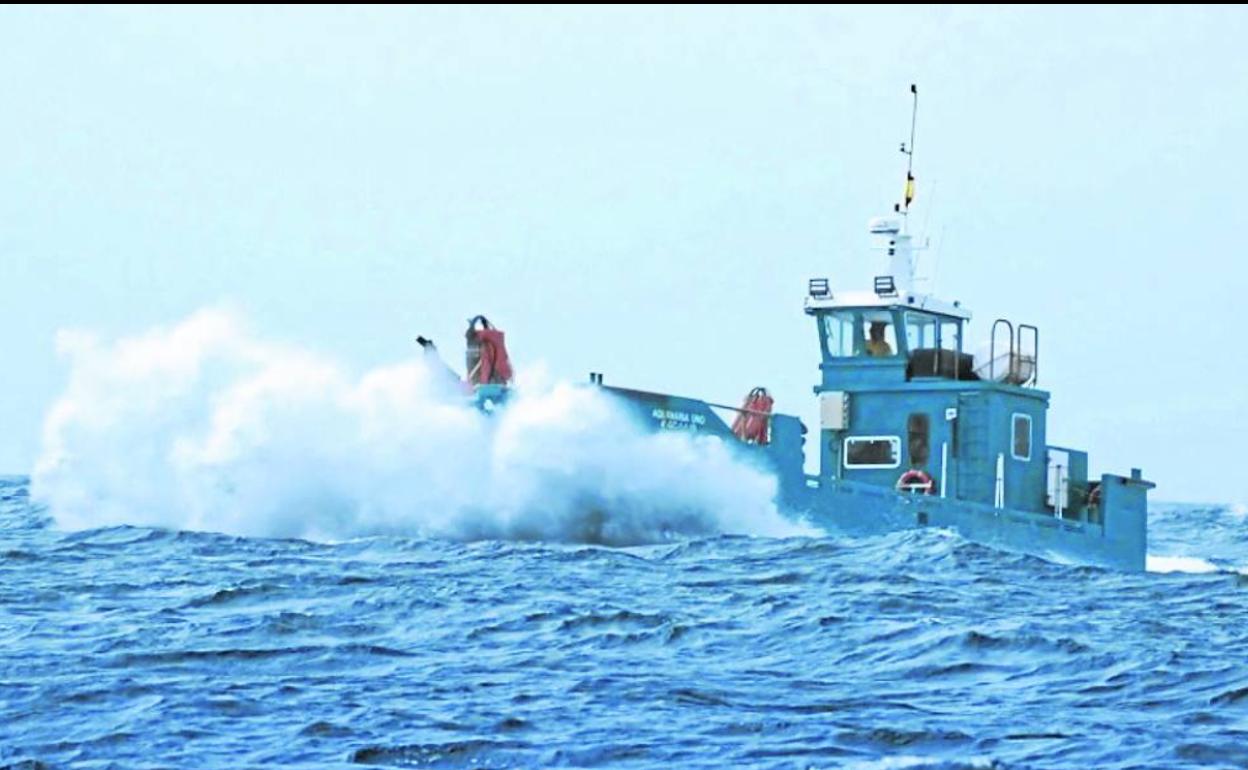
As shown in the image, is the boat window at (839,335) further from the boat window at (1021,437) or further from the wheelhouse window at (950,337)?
the boat window at (1021,437)

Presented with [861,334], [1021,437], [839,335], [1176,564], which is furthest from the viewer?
[1176,564]

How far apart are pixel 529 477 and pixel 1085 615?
9.21 meters

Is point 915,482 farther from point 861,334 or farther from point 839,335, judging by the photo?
point 839,335

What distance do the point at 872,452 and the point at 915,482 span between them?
3.16 ft

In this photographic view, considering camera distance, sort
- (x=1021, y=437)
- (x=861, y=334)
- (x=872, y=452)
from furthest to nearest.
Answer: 1. (x=1021, y=437)
2. (x=861, y=334)
3. (x=872, y=452)

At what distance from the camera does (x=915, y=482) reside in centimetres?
3388

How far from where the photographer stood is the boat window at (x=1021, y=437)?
35.3 m

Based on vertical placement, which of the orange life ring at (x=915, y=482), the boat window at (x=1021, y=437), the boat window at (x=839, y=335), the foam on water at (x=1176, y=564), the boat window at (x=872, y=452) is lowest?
the foam on water at (x=1176, y=564)

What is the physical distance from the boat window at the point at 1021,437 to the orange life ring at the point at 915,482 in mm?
1870

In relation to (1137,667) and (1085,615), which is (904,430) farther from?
(1137,667)

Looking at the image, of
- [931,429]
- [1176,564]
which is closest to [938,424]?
[931,429]

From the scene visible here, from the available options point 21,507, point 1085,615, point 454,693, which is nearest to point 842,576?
point 1085,615

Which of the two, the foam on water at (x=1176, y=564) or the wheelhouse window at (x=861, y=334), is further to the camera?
the foam on water at (x=1176, y=564)

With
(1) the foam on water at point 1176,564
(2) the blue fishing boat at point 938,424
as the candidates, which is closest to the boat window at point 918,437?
(2) the blue fishing boat at point 938,424
